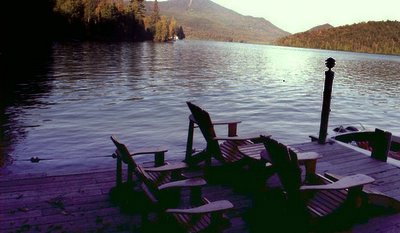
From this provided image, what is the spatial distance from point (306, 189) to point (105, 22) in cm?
12225

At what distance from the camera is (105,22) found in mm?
118938

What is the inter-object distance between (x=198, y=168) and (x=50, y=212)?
3096mm

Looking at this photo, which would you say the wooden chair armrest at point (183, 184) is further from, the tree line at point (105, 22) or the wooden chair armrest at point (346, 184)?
the tree line at point (105, 22)

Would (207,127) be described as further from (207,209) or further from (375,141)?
(375,141)

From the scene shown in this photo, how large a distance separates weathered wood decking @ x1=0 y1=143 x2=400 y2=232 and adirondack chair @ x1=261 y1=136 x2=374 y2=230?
42 centimetres

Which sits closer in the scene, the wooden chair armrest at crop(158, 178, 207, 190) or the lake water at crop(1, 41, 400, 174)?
the wooden chair armrest at crop(158, 178, 207, 190)

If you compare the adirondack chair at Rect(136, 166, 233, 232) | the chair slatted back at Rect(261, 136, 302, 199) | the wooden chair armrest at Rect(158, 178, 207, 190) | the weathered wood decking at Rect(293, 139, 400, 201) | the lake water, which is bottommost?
the lake water

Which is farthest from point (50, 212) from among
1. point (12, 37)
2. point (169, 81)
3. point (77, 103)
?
point (12, 37)

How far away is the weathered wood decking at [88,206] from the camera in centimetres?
549

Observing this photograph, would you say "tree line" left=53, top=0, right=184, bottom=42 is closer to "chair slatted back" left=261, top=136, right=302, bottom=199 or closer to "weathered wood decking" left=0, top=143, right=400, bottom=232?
"weathered wood decking" left=0, top=143, right=400, bottom=232

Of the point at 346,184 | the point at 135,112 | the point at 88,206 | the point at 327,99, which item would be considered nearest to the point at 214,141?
the point at 88,206

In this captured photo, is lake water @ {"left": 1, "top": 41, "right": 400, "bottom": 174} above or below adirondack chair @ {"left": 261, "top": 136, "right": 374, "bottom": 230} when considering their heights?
below

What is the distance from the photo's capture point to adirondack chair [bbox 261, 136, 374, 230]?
464 cm

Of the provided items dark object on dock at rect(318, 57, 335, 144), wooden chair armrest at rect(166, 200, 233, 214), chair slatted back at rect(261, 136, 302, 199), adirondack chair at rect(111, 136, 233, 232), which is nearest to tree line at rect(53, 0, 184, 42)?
dark object on dock at rect(318, 57, 335, 144)
